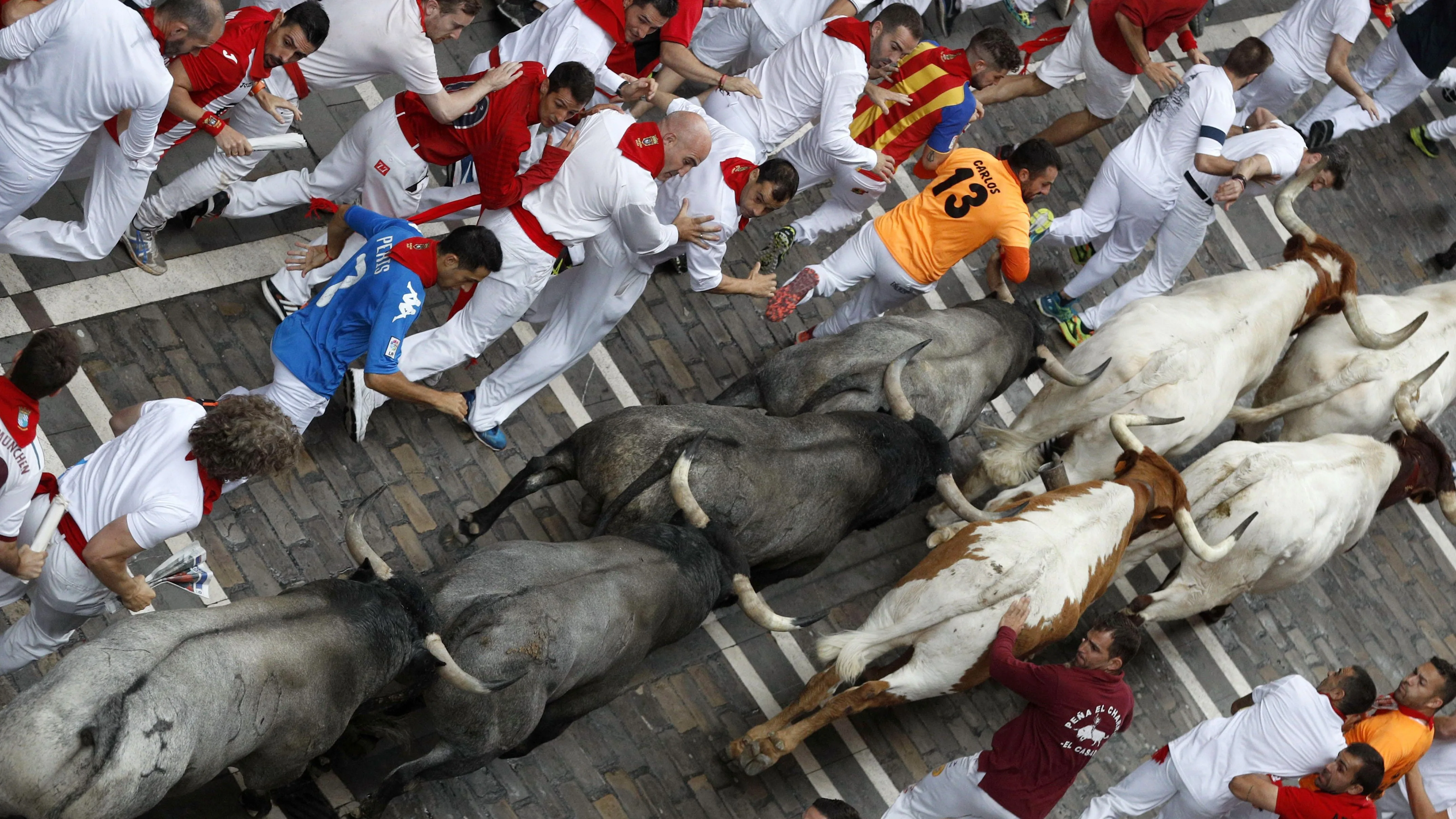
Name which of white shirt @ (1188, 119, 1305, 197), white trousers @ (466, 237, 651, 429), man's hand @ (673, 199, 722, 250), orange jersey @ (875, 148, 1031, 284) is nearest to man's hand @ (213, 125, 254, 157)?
white trousers @ (466, 237, 651, 429)

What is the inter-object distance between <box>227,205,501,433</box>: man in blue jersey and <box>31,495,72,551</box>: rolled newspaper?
1721 mm

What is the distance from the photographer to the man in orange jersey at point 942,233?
9406mm

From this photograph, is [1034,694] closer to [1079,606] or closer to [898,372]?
[1079,606]

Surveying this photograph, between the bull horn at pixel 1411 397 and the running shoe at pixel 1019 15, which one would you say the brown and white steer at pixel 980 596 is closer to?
the bull horn at pixel 1411 397

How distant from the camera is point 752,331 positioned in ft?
34.4

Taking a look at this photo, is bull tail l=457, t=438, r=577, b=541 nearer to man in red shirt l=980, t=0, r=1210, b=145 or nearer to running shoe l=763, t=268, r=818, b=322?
running shoe l=763, t=268, r=818, b=322

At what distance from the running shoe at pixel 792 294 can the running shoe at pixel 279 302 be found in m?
3.15

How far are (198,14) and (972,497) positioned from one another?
19.7 ft

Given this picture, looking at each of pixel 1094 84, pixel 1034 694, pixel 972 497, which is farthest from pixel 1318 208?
pixel 1034 694

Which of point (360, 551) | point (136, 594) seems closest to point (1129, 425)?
point (360, 551)

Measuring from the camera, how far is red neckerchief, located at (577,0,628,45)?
28.5 feet

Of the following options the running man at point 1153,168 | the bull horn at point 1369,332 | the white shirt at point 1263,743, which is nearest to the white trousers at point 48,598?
the white shirt at point 1263,743

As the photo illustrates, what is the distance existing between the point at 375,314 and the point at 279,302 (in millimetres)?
1442

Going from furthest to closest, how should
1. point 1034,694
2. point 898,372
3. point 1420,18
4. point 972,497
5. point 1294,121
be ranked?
1. point 1294,121
2. point 1420,18
3. point 972,497
4. point 898,372
5. point 1034,694
